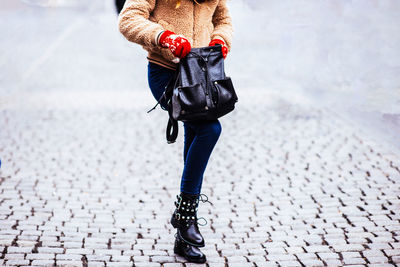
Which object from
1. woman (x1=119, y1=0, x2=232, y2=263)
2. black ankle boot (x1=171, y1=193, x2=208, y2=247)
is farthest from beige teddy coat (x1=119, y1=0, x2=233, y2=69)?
black ankle boot (x1=171, y1=193, x2=208, y2=247)

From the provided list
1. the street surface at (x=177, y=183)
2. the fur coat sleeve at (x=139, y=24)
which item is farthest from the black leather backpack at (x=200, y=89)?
the street surface at (x=177, y=183)

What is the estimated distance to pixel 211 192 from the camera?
16.5ft

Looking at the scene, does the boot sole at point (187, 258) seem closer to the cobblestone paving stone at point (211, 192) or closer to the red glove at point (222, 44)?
the cobblestone paving stone at point (211, 192)

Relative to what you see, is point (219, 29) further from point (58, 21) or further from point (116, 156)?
point (58, 21)

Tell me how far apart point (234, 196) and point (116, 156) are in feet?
5.94

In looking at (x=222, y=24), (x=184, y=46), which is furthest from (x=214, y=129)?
(x=222, y=24)

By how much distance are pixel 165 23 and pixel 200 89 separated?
478 mm

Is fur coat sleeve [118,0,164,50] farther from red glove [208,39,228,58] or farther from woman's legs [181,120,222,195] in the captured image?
woman's legs [181,120,222,195]

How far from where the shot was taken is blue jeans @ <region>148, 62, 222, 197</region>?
3.24 m

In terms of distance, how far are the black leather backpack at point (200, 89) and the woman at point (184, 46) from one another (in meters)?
0.08

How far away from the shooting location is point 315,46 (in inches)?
371

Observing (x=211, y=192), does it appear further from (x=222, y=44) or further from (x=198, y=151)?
(x=222, y=44)

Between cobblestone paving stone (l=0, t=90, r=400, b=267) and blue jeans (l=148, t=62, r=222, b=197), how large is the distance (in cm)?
56

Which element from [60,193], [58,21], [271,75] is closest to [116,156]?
[60,193]
